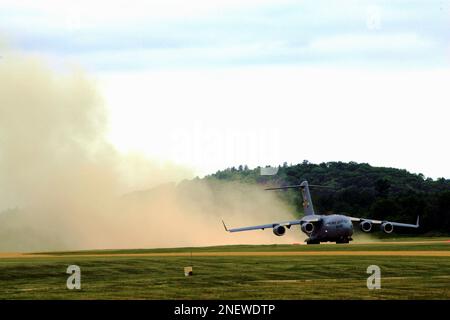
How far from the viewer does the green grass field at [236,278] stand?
154 ft

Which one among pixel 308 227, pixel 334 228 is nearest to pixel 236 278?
pixel 334 228

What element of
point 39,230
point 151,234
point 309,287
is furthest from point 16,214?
point 309,287

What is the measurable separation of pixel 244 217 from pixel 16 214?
46906 mm

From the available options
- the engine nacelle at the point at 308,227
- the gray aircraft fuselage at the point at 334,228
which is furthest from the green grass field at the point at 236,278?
the engine nacelle at the point at 308,227

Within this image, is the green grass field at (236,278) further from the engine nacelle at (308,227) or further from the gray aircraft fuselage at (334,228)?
the engine nacelle at (308,227)

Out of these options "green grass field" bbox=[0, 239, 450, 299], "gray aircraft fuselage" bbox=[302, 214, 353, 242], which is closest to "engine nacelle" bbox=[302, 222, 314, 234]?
"gray aircraft fuselage" bbox=[302, 214, 353, 242]

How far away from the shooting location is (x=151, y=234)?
514ft

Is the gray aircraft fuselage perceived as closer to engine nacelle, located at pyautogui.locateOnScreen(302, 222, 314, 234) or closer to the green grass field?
engine nacelle, located at pyautogui.locateOnScreen(302, 222, 314, 234)

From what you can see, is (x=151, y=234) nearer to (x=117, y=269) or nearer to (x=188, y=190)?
(x=188, y=190)

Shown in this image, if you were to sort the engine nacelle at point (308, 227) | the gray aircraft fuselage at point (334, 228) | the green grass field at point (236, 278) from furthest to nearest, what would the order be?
the engine nacelle at point (308, 227), the gray aircraft fuselage at point (334, 228), the green grass field at point (236, 278)

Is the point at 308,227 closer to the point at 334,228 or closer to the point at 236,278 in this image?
the point at 334,228

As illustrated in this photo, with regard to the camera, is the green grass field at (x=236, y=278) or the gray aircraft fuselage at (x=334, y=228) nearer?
the green grass field at (x=236, y=278)
